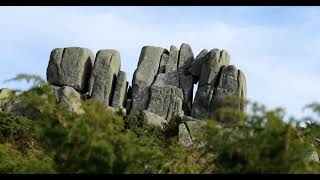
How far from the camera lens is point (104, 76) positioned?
3891 centimetres

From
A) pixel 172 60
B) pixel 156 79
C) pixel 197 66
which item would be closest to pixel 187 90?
pixel 197 66

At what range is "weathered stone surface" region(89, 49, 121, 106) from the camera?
38.6m

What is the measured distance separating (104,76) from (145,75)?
7.49ft

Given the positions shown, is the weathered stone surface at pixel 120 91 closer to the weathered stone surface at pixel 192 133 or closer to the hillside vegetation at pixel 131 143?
the weathered stone surface at pixel 192 133

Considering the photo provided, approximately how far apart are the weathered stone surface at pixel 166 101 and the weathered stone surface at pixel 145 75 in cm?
54

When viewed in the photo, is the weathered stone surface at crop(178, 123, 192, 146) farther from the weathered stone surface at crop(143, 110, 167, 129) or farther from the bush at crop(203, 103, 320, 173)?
the weathered stone surface at crop(143, 110, 167, 129)

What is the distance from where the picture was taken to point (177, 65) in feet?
131

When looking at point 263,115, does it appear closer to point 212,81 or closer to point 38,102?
point 38,102

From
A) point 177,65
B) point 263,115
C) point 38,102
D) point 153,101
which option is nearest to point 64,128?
point 38,102

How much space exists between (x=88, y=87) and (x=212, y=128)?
35225 mm

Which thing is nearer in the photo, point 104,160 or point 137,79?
point 104,160

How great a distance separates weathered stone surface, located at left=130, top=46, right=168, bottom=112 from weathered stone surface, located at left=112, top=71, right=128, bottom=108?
515 mm
